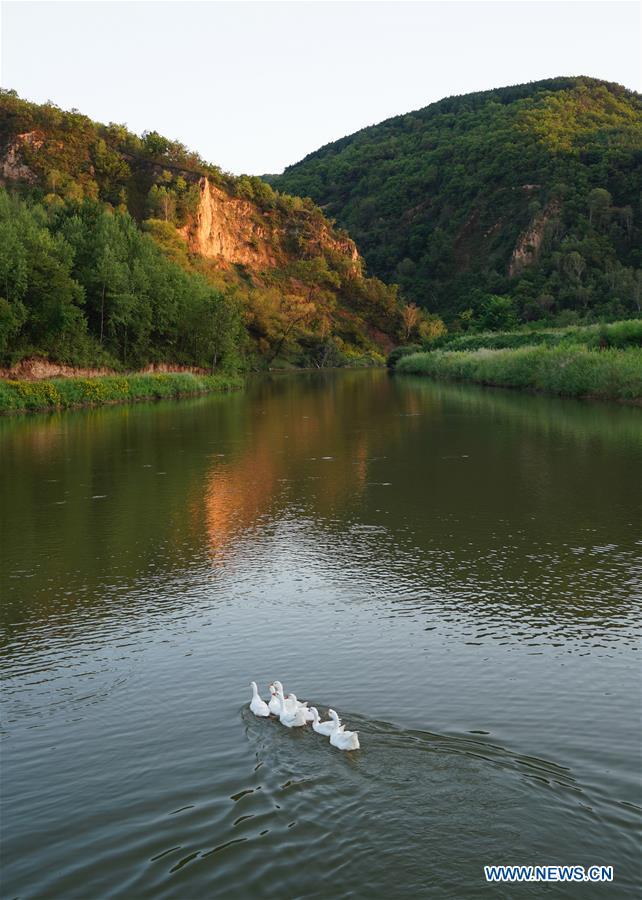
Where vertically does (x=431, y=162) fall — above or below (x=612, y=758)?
above

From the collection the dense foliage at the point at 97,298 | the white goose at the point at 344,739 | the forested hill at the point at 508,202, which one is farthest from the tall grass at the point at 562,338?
the white goose at the point at 344,739

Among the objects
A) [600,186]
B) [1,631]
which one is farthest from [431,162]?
[1,631]

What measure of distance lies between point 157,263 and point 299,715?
67.3 m

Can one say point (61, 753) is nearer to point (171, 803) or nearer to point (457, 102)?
point (171, 803)

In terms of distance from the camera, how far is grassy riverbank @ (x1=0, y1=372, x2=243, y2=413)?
47.6 meters

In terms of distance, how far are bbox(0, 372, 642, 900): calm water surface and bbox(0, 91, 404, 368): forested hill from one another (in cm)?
3491

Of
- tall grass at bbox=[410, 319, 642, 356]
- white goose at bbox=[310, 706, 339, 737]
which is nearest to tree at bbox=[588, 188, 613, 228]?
tall grass at bbox=[410, 319, 642, 356]

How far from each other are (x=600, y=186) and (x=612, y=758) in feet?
432

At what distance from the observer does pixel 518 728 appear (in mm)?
8344

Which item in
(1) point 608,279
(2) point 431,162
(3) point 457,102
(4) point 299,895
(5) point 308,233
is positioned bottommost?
(4) point 299,895

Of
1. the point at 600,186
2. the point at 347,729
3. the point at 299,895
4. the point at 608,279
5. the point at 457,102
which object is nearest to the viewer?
the point at 299,895

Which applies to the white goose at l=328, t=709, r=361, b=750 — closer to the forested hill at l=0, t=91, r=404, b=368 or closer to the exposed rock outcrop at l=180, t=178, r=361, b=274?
the forested hill at l=0, t=91, r=404, b=368

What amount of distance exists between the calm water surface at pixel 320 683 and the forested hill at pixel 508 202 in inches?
3284

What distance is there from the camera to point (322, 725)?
809cm
